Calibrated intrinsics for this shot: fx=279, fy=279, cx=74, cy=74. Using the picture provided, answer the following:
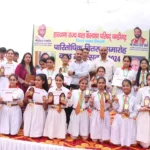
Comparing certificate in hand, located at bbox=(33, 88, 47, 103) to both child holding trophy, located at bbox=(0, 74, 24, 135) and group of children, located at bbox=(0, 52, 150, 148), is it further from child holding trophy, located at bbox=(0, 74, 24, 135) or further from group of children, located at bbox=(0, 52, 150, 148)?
child holding trophy, located at bbox=(0, 74, 24, 135)

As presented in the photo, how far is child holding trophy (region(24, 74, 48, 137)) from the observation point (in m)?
3.83

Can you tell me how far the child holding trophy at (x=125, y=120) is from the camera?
3641 millimetres

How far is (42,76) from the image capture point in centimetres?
391

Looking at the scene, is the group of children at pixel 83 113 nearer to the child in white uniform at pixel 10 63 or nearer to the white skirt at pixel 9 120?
the white skirt at pixel 9 120

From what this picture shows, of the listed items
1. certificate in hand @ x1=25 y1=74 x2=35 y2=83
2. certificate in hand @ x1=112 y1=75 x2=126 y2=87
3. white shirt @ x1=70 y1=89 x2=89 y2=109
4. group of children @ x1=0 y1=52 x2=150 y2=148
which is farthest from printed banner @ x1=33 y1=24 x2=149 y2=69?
white shirt @ x1=70 y1=89 x2=89 y2=109

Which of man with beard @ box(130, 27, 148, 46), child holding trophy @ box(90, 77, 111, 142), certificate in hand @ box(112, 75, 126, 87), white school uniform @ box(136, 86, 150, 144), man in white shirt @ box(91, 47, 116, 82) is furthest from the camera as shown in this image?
man with beard @ box(130, 27, 148, 46)

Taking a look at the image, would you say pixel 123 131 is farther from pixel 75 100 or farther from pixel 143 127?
pixel 75 100

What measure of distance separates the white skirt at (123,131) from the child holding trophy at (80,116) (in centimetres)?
40

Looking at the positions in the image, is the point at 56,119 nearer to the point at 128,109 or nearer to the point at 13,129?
the point at 13,129

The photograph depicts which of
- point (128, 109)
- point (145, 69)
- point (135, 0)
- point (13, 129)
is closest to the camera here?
point (128, 109)

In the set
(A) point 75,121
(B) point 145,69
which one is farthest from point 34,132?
(B) point 145,69

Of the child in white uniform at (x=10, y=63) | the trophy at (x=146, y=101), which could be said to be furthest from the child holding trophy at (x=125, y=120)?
the child in white uniform at (x=10, y=63)

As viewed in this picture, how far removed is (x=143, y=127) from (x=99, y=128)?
58cm

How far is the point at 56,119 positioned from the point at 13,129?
643 mm
